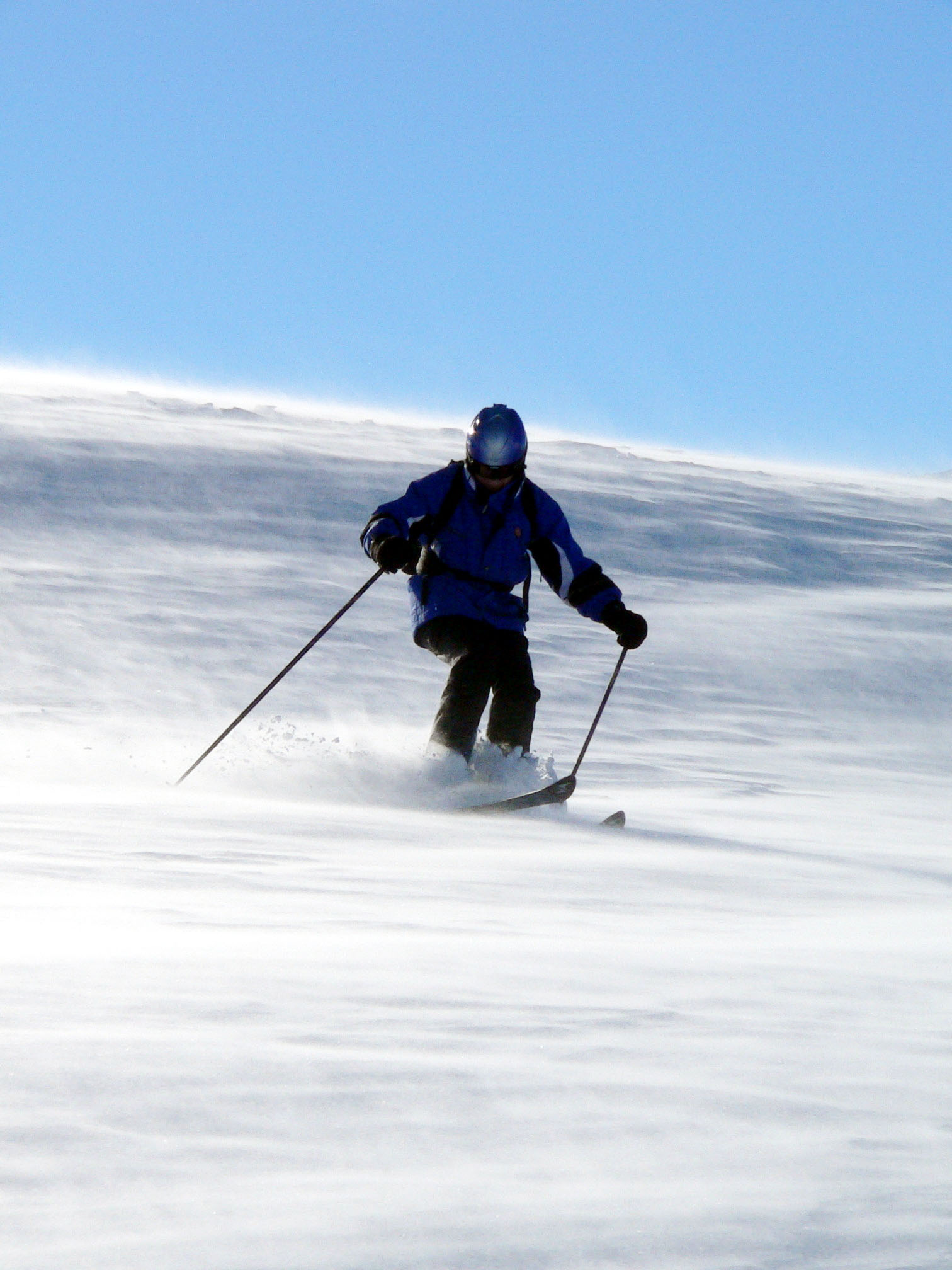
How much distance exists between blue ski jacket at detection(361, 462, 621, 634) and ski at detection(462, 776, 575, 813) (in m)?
0.88

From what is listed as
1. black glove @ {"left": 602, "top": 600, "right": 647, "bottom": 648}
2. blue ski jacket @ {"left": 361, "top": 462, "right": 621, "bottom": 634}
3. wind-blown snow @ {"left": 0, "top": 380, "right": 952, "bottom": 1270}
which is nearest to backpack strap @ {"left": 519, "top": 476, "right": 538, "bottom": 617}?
blue ski jacket @ {"left": 361, "top": 462, "right": 621, "bottom": 634}

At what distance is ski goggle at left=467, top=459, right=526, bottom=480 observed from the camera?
16.8ft

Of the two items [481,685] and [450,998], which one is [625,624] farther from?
[450,998]

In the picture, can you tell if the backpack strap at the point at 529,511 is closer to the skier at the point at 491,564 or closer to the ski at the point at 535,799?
the skier at the point at 491,564

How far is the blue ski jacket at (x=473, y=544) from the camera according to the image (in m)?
5.16

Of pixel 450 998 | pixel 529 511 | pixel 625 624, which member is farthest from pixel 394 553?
pixel 450 998

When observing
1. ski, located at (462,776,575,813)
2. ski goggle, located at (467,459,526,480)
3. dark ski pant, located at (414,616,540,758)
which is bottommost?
ski, located at (462,776,575,813)

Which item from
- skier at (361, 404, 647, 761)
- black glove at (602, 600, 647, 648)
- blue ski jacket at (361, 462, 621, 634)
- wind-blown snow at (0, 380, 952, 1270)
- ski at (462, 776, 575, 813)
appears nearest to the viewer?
wind-blown snow at (0, 380, 952, 1270)

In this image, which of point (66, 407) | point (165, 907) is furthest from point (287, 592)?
point (66, 407)

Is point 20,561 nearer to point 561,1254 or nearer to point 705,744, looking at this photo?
point 705,744

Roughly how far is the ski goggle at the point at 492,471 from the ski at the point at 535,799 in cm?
126

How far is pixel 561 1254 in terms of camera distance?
0.96 metres

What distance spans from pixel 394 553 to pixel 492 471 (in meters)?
0.61

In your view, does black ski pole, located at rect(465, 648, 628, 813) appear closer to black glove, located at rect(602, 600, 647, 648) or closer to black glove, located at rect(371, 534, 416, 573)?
black glove, located at rect(602, 600, 647, 648)
